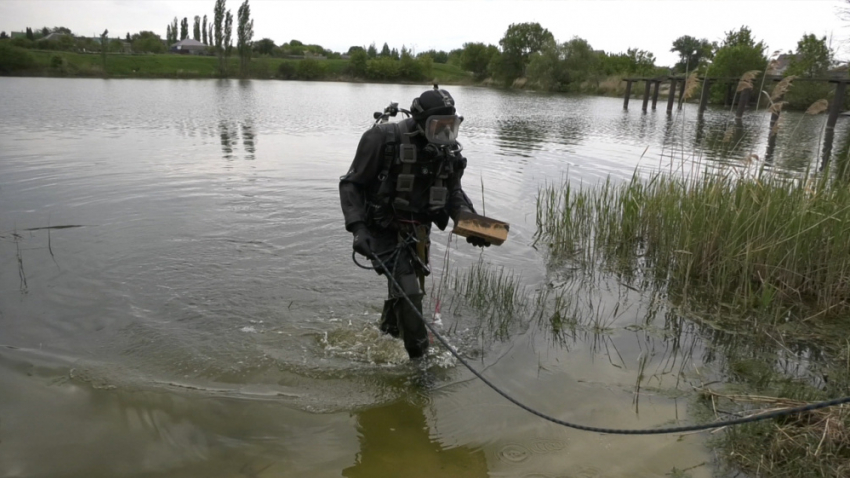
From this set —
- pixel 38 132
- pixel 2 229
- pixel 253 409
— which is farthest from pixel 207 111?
pixel 253 409

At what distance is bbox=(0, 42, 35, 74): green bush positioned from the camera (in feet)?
146

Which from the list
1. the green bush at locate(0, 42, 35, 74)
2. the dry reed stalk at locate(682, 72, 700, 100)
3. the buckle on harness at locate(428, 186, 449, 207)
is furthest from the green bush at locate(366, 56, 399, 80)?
the buckle on harness at locate(428, 186, 449, 207)

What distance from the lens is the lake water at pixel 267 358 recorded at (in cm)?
325

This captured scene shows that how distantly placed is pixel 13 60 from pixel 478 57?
55.3 metres

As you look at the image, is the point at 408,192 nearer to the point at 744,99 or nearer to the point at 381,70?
the point at 744,99

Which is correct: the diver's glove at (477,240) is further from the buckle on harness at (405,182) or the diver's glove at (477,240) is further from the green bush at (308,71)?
the green bush at (308,71)

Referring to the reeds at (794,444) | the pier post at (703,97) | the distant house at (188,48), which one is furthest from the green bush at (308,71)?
the reeds at (794,444)

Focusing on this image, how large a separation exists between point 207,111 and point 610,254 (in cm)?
1910

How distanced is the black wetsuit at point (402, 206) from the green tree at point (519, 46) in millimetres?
73149

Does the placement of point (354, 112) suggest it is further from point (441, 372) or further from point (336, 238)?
point (441, 372)

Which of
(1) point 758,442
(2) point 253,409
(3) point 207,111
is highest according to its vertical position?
(3) point 207,111

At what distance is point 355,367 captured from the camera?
4363 millimetres

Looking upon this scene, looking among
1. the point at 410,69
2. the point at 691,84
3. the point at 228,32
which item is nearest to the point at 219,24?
the point at 228,32

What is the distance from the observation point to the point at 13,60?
45.4 meters
